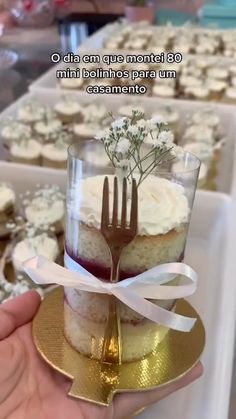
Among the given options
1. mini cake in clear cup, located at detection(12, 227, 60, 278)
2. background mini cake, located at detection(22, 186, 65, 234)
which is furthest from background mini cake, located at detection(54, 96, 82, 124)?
mini cake in clear cup, located at detection(12, 227, 60, 278)

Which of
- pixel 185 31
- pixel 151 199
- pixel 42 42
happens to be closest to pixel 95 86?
pixel 42 42

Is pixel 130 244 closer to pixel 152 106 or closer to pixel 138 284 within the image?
pixel 138 284

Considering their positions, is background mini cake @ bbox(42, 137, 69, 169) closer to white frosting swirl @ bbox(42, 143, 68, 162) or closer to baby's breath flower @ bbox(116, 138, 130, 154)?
white frosting swirl @ bbox(42, 143, 68, 162)

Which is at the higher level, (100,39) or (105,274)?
(105,274)

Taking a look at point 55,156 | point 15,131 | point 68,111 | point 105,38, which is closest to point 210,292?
point 55,156

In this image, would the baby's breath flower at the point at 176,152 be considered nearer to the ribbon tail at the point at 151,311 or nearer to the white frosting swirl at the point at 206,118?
the ribbon tail at the point at 151,311

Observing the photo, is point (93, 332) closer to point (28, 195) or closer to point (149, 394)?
point (149, 394)
